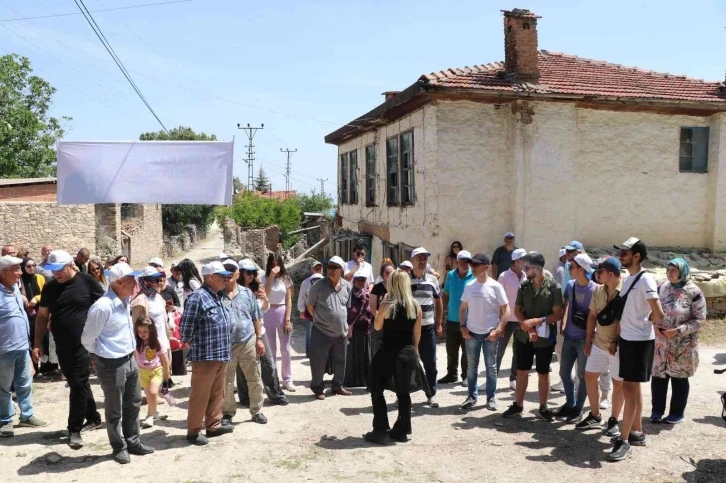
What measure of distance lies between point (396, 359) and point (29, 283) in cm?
526

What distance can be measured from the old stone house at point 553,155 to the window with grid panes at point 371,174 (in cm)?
291

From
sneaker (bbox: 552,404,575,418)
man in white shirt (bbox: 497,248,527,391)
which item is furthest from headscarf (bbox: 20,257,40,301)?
sneaker (bbox: 552,404,575,418)

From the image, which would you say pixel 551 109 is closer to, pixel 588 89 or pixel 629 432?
pixel 588 89

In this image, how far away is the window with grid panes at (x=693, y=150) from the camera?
1405cm

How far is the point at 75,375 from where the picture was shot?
598 centimetres

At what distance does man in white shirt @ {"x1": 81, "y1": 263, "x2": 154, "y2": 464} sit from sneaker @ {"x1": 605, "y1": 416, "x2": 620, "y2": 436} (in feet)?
14.2

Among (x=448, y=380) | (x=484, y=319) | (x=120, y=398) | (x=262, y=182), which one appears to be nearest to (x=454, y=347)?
(x=448, y=380)

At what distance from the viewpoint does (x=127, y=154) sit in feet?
26.6

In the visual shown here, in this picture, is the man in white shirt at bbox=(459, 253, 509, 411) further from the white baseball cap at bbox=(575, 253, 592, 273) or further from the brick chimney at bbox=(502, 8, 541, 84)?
the brick chimney at bbox=(502, 8, 541, 84)

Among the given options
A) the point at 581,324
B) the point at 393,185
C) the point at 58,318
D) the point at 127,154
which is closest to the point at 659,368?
the point at 581,324

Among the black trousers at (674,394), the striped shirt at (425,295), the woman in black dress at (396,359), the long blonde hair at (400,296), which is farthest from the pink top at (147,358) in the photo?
the black trousers at (674,394)

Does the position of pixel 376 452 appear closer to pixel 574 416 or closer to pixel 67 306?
pixel 574 416

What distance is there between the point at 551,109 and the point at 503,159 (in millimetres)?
1386

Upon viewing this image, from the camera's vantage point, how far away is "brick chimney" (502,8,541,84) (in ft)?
42.4
